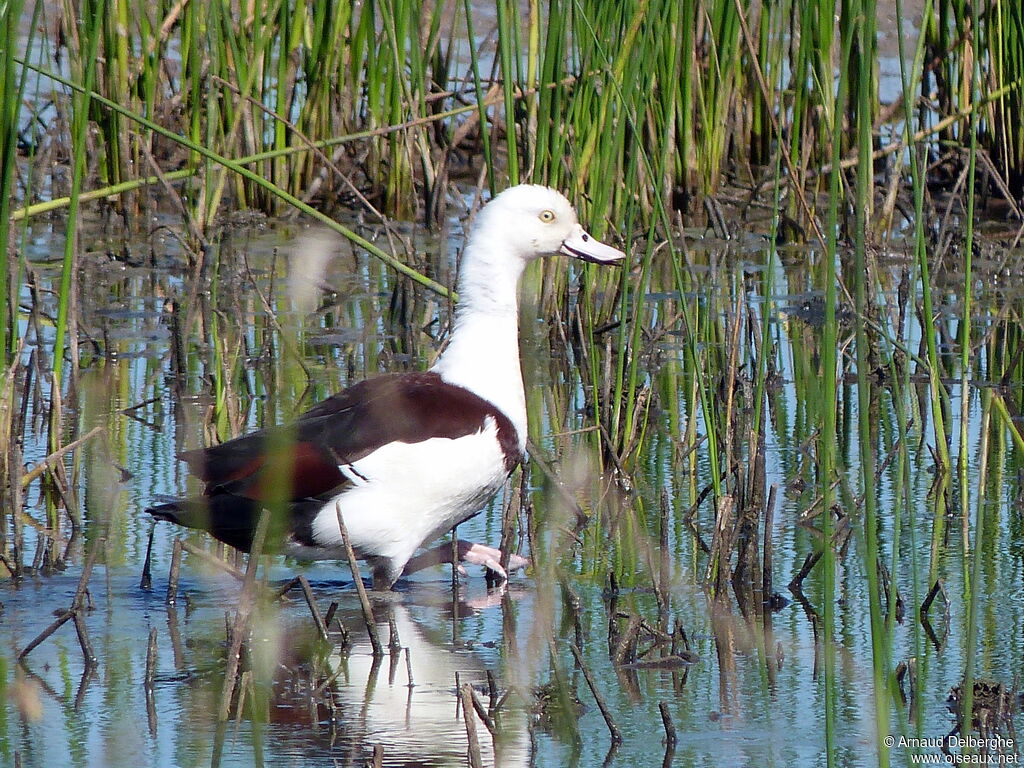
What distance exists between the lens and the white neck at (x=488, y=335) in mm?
4523

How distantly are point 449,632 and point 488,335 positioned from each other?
969 mm

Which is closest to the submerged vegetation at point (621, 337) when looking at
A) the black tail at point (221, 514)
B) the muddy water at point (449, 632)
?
the muddy water at point (449, 632)

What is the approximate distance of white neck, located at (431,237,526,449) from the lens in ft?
14.8

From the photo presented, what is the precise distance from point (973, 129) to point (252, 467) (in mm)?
1920

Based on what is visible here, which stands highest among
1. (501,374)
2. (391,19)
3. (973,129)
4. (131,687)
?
(391,19)

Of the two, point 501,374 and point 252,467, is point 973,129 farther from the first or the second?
point 252,467

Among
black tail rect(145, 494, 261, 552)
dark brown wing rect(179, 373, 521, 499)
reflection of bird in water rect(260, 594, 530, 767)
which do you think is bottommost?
reflection of bird in water rect(260, 594, 530, 767)

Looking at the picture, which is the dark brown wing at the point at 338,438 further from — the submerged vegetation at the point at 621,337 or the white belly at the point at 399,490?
the submerged vegetation at the point at 621,337

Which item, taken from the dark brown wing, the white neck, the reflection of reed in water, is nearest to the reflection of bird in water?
the reflection of reed in water

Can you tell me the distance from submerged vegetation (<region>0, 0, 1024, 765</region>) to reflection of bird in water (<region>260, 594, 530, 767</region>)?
0.06m

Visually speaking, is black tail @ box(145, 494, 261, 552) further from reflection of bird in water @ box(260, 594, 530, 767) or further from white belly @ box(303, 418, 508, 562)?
reflection of bird in water @ box(260, 594, 530, 767)

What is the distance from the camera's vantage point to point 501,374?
4.56 m

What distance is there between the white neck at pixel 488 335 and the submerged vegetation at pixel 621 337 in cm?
33

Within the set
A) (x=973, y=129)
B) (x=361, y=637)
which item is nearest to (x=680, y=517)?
(x=361, y=637)
